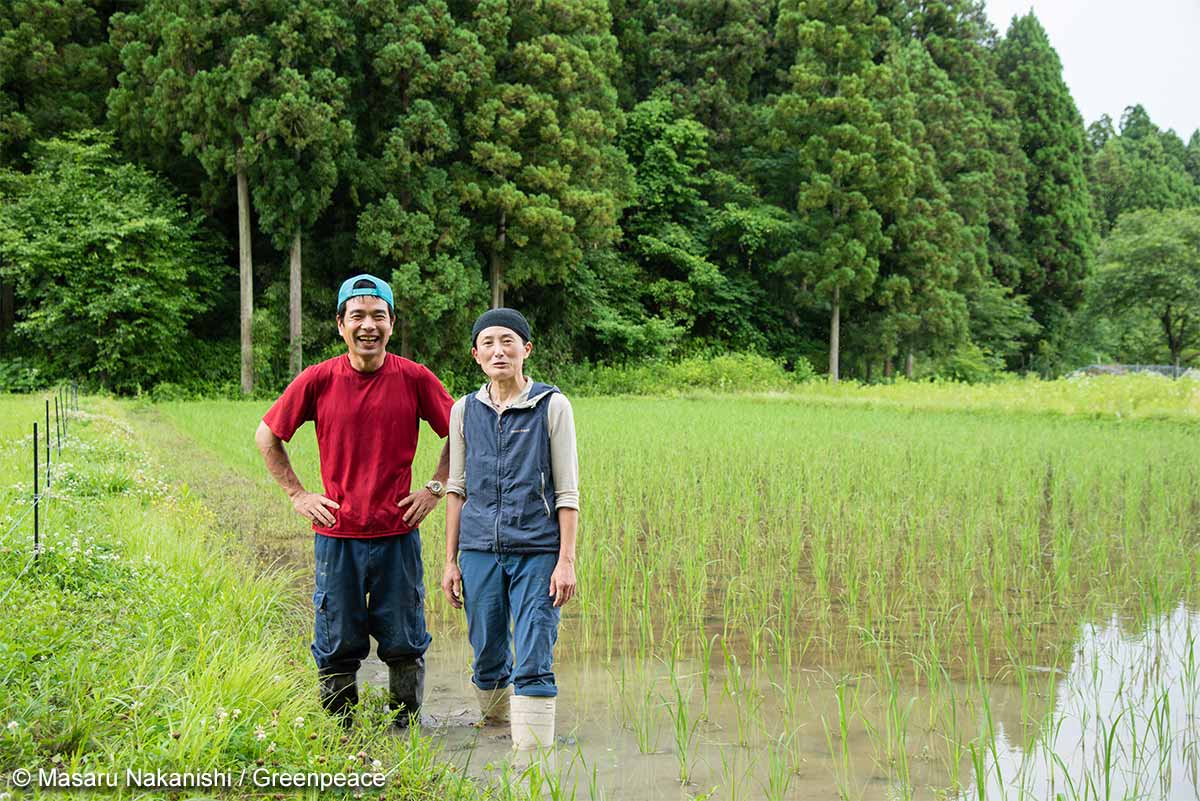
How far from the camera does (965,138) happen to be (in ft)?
93.5

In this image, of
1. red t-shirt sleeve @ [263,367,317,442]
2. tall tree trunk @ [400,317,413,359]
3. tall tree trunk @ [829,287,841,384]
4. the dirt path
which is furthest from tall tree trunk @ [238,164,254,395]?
red t-shirt sleeve @ [263,367,317,442]

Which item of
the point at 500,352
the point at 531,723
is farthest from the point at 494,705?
the point at 500,352

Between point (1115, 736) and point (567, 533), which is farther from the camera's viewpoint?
point (1115, 736)

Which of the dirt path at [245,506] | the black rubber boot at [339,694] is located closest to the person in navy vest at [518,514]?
the black rubber boot at [339,694]

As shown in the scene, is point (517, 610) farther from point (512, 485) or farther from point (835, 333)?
point (835, 333)

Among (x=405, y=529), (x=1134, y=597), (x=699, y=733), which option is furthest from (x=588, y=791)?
(x=1134, y=597)

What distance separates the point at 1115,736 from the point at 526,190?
18928 millimetres

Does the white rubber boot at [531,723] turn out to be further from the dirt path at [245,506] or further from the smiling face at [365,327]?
the dirt path at [245,506]

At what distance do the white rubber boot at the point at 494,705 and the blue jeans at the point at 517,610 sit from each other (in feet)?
0.48

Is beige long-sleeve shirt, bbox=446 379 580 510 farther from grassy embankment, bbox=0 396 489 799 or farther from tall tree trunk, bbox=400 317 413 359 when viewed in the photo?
tall tree trunk, bbox=400 317 413 359

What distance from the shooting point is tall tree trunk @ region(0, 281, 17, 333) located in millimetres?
20234

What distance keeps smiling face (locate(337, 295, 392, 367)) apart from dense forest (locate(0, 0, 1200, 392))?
16004 mm

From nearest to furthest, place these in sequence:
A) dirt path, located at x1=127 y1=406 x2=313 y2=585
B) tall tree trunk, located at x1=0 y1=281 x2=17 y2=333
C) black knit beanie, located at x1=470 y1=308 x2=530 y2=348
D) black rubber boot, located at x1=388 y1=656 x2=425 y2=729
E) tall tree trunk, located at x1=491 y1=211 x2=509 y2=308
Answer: black knit beanie, located at x1=470 y1=308 x2=530 y2=348, black rubber boot, located at x1=388 y1=656 x2=425 y2=729, dirt path, located at x1=127 y1=406 x2=313 y2=585, tall tree trunk, located at x1=0 y1=281 x2=17 y2=333, tall tree trunk, located at x1=491 y1=211 x2=509 y2=308

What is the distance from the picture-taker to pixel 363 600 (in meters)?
2.95
